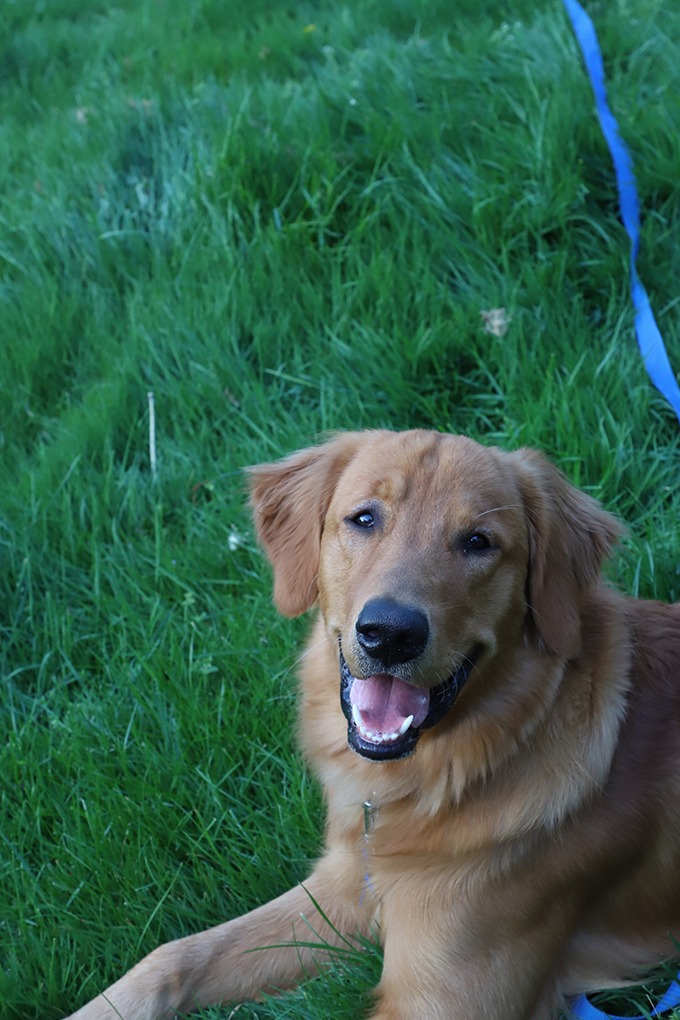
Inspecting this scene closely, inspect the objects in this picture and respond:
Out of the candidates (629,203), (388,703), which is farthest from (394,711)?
(629,203)

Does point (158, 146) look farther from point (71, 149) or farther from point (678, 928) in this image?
point (678, 928)

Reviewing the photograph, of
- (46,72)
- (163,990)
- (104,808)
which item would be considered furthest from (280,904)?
(46,72)

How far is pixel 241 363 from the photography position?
4512 mm

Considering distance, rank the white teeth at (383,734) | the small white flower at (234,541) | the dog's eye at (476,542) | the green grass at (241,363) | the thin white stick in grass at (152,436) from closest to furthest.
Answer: the white teeth at (383,734) → the dog's eye at (476,542) → the green grass at (241,363) → the small white flower at (234,541) → the thin white stick in grass at (152,436)

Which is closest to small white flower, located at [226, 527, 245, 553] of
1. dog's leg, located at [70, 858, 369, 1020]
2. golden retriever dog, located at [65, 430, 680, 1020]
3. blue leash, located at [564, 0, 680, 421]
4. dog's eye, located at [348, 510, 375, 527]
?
golden retriever dog, located at [65, 430, 680, 1020]

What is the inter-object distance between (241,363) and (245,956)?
246cm

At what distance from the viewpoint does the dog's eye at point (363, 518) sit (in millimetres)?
2803

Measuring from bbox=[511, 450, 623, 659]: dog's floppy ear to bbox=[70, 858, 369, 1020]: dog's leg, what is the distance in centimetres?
91

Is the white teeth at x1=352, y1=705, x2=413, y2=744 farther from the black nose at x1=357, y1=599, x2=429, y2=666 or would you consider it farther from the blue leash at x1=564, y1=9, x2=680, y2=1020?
the blue leash at x1=564, y1=9, x2=680, y2=1020

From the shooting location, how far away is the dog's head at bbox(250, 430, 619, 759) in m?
2.54

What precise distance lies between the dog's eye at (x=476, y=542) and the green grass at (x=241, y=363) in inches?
39.2

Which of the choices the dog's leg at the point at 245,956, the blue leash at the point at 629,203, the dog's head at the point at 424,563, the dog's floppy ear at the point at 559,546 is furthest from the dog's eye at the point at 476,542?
the blue leash at the point at 629,203

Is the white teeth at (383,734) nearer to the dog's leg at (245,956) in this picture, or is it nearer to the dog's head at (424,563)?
the dog's head at (424,563)

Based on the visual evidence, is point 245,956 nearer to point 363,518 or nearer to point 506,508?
point 363,518
